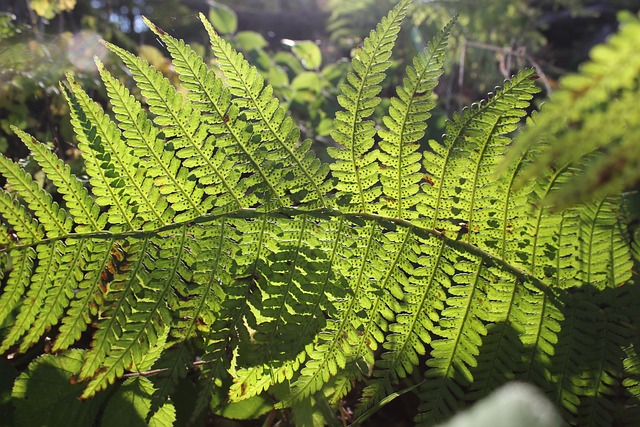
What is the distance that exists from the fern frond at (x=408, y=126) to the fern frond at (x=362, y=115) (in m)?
0.04

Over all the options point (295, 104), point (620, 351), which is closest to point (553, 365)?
point (620, 351)

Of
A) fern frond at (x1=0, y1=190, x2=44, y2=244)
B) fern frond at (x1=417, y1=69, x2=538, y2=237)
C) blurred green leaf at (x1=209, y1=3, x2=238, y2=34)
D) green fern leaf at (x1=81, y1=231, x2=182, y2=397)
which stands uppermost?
blurred green leaf at (x1=209, y1=3, x2=238, y2=34)

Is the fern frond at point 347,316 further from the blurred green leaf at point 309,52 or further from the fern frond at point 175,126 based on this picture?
the blurred green leaf at point 309,52

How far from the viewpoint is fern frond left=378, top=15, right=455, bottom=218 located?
121 cm

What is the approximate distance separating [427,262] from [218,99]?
0.65 meters

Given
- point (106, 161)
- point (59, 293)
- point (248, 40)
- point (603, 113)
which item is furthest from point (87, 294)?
point (248, 40)

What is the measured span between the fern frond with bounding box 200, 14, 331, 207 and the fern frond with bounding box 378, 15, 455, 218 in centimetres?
17

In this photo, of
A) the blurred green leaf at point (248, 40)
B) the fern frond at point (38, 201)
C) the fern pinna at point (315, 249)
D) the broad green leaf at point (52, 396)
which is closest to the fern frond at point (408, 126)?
the fern pinna at point (315, 249)

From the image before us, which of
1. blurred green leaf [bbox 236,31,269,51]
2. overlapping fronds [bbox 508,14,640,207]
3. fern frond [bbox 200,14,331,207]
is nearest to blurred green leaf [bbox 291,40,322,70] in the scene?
blurred green leaf [bbox 236,31,269,51]

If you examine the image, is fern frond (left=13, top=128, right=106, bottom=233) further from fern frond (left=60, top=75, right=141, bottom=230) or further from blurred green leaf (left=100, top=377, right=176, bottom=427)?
blurred green leaf (left=100, top=377, right=176, bottom=427)

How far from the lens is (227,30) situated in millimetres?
3629

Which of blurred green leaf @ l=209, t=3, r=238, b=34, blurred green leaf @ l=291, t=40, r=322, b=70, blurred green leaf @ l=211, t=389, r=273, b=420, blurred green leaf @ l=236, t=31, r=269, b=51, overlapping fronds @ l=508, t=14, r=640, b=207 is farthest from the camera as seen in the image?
blurred green leaf @ l=209, t=3, r=238, b=34

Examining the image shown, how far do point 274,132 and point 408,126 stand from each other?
1.07 ft

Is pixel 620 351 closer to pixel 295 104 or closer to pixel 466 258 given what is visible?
pixel 466 258
